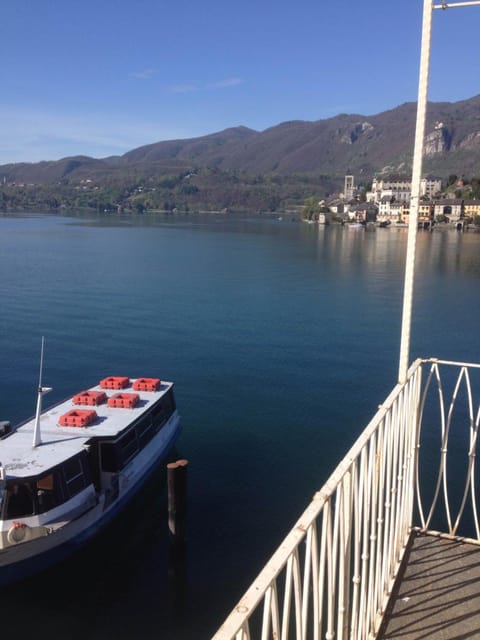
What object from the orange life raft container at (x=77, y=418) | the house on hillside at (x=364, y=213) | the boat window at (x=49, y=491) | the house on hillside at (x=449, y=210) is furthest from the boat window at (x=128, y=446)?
the house on hillside at (x=364, y=213)

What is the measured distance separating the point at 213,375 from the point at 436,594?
1956 centimetres

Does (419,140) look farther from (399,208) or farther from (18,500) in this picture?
(399,208)

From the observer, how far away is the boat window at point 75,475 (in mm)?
11766

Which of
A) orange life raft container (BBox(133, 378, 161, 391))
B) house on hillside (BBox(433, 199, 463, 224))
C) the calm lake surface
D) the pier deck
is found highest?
house on hillside (BBox(433, 199, 463, 224))

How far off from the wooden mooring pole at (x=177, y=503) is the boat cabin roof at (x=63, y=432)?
6.35 ft

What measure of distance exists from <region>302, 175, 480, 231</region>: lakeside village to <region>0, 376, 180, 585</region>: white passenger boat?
10049cm

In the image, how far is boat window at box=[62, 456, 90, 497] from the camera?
1177cm

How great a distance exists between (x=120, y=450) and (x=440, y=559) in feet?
30.6

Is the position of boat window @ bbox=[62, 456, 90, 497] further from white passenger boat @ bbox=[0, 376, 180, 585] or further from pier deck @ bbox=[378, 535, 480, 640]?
pier deck @ bbox=[378, 535, 480, 640]

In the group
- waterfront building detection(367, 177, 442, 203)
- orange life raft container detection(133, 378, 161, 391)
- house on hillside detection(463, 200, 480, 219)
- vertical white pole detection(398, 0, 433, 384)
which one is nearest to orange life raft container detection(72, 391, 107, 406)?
orange life raft container detection(133, 378, 161, 391)

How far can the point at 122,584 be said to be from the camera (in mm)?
11773

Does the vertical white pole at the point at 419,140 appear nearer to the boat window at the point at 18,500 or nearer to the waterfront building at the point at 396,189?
the boat window at the point at 18,500

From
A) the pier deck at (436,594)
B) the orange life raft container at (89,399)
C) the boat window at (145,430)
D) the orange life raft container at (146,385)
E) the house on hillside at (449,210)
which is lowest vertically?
the boat window at (145,430)

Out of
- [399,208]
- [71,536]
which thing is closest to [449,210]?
[399,208]
